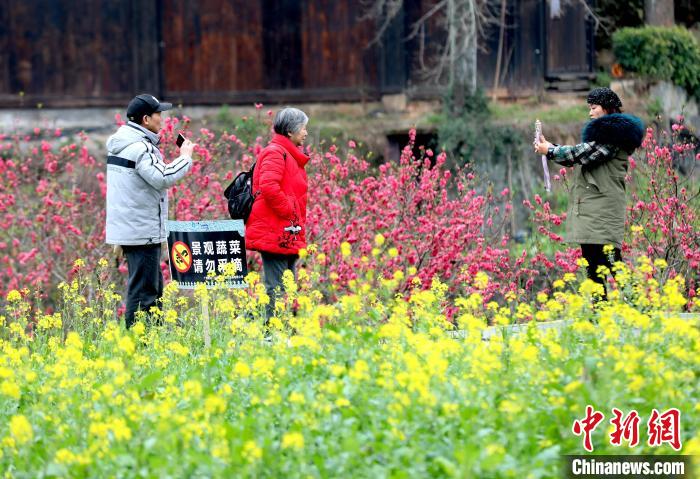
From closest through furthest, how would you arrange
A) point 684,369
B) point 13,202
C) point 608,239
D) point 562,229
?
point 684,369 → point 608,239 → point 13,202 → point 562,229

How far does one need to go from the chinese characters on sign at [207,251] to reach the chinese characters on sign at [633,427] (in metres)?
3.07

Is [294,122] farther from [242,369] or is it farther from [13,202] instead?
[13,202]

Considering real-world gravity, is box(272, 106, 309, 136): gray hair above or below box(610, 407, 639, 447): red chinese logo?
above

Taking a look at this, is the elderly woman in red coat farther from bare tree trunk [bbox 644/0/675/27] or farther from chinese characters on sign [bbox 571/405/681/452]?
bare tree trunk [bbox 644/0/675/27]

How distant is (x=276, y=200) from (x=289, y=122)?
0.54 m

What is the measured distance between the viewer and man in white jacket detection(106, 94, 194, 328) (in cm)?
805

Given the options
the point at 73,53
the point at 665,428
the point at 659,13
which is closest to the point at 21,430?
the point at 665,428

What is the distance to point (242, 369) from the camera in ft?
17.4

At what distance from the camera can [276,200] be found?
8023 millimetres

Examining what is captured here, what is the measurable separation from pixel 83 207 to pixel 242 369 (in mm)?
Answer: 6560

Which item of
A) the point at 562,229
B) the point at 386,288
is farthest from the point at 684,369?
the point at 562,229

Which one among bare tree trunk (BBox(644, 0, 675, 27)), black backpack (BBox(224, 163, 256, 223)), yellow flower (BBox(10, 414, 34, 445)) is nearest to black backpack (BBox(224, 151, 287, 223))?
black backpack (BBox(224, 163, 256, 223))

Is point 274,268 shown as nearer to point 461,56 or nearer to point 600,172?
point 600,172

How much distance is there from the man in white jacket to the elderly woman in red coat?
53 centimetres
